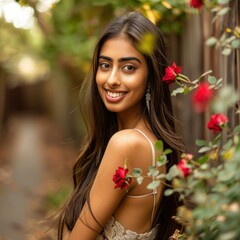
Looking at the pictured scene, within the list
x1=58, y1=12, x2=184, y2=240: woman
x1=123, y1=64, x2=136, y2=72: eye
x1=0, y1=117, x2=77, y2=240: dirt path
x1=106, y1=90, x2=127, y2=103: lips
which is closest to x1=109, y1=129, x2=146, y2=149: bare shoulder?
x1=58, y1=12, x2=184, y2=240: woman

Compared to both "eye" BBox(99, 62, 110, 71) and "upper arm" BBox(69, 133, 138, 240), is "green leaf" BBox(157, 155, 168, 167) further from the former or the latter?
"eye" BBox(99, 62, 110, 71)

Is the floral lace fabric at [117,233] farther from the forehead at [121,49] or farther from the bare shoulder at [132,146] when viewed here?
the forehead at [121,49]

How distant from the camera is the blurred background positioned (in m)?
4.43

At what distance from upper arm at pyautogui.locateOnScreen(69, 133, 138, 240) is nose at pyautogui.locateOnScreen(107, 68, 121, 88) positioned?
272 millimetres

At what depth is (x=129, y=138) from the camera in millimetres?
2723

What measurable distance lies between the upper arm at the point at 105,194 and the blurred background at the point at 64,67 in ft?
1.86

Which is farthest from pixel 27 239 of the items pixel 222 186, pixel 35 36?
pixel 35 36

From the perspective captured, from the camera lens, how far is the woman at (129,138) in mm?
2750

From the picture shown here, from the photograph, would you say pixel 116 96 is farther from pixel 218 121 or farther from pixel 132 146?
pixel 218 121

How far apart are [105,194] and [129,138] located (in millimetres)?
294

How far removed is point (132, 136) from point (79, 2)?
4.72 metres

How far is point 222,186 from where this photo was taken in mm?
1764

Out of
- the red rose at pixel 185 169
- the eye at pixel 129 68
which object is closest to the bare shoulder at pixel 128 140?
the eye at pixel 129 68

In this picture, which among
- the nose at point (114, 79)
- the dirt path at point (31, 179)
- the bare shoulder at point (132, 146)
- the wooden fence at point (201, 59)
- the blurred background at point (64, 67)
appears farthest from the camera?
the dirt path at point (31, 179)
